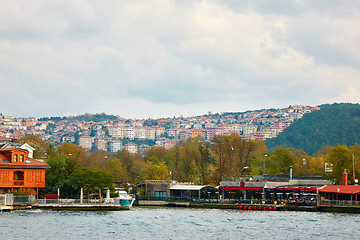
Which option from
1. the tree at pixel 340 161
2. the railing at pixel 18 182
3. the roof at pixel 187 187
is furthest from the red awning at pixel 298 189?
the railing at pixel 18 182

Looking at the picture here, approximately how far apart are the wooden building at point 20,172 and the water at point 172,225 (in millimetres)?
7211

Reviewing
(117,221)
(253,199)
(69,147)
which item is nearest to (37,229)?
(117,221)

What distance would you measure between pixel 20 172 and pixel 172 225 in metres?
23.2

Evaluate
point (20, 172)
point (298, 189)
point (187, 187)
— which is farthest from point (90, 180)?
point (298, 189)

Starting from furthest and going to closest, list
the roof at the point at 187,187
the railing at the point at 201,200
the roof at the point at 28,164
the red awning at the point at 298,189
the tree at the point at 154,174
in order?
the tree at the point at 154,174
the roof at the point at 187,187
the railing at the point at 201,200
the red awning at the point at 298,189
the roof at the point at 28,164

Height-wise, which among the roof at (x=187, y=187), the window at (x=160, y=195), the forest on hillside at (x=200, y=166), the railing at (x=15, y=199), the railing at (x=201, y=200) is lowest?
the railing at (x=201, y=200)

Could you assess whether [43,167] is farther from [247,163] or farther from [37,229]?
[247,163]

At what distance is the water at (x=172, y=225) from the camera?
44.4 m

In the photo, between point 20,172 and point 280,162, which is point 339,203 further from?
point 20,172

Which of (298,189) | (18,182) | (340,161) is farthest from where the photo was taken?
(340,161)

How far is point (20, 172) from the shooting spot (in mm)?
67750

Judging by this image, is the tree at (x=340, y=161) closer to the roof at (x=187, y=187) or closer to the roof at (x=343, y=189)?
the roof at (x=343, y=189)

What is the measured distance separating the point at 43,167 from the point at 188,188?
77.2 ft

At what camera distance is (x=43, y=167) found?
6806cm
